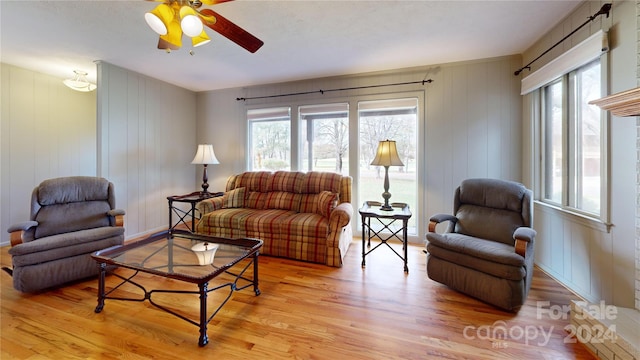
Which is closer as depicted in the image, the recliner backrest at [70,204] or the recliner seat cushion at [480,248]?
the recliner seat cushion at [480,248]

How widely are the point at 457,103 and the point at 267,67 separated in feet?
8.72

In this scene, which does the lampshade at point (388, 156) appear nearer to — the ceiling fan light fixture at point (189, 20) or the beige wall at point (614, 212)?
Result: the beige wall at point (614, 212)

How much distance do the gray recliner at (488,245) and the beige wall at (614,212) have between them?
1.42ft

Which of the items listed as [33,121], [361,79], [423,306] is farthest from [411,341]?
[33,121]

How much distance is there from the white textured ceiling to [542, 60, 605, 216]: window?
2.10 feet

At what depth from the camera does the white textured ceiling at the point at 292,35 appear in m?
2.13

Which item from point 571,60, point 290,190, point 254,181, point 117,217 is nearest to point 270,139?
point 254,181

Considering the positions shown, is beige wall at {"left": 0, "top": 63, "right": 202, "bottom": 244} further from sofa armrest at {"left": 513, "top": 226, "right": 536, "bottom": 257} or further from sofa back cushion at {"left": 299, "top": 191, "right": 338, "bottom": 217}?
sofa armrest at {"left": 513, "top": 226, "right": 536, "bottom": 257}

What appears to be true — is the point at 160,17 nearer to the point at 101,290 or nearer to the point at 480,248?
the point at 101,290

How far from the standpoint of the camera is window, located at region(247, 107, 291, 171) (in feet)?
13.6

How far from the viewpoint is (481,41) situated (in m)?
2.70

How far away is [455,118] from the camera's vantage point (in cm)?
328

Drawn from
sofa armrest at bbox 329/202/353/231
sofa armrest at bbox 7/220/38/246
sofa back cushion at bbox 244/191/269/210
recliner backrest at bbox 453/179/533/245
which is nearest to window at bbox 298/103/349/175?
sofa back cushion at bbox 244/191/269/210

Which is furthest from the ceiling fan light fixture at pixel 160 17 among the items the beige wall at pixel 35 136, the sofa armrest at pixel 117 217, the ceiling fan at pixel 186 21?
the beige wall at pixel 35 136
